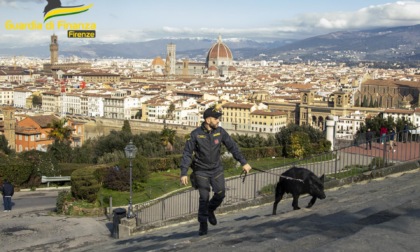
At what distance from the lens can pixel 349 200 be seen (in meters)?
7.25

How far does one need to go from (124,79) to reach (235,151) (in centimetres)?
12374

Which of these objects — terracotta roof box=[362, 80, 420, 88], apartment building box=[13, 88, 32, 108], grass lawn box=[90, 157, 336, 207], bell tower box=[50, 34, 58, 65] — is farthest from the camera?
bell tower box=[50, 34, 58, 65]

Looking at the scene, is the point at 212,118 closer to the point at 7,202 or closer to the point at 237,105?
the point at 7,202

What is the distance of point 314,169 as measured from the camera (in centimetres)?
1234

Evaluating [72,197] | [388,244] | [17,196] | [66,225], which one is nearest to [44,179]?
[17,196]

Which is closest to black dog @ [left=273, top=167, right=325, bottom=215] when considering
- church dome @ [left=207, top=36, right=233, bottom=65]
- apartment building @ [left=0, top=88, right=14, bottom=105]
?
apartment building @ [left=0, top=88, right=14, bottom=105]

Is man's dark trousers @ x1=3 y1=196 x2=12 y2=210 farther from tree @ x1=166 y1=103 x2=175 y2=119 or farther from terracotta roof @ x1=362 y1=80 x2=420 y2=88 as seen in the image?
terracotta roof @ x1=362 y1=80 x2=420 y2=88

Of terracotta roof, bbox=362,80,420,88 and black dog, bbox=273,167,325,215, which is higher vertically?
terracotta roof, bbox=362,80,420,88

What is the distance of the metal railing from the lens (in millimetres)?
10266

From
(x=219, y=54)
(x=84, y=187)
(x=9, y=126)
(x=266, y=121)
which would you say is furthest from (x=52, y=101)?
(x=219, y=54)

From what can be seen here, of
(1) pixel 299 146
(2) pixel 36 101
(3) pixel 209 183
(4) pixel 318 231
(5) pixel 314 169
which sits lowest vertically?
(2) pixel 36 101

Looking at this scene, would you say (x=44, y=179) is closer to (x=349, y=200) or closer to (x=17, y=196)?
(x=17, y=196)

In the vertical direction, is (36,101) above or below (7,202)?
below

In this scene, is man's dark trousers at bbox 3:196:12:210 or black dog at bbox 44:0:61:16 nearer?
man's dark trousers at bbox 3:196:12:210
